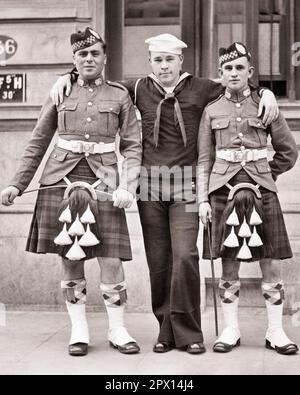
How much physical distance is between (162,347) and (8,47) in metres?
3.24

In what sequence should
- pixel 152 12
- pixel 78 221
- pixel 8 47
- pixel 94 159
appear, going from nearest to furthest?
pixel 78 221, pixel 94 159, pixel 8 47, pixel 152 12

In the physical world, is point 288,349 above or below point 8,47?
below

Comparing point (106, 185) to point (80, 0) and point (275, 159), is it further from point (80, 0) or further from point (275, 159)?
point (80, 0)

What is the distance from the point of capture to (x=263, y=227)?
539 cm

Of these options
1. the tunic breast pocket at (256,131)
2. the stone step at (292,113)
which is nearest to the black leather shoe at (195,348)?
the tunic breast pocket at (256,131)

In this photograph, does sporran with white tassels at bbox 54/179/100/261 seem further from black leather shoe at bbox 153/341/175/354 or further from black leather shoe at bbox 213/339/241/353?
black leather shoe at bbox 213/339/241/353

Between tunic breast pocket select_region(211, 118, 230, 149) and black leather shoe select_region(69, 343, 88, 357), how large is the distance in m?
1.63

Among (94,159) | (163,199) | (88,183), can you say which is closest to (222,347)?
(163,199)

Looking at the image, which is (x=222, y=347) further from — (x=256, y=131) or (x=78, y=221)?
(x=256, y=131)

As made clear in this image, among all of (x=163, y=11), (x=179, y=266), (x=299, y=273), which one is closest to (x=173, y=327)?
(x=179, y=266)

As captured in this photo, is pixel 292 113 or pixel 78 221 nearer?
pixel 78 221

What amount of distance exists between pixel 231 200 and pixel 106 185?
2.76 feet

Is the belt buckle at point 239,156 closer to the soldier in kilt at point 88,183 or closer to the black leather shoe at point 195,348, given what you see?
the soldier in kilt at point 88,183

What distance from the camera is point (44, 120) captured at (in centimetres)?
554
